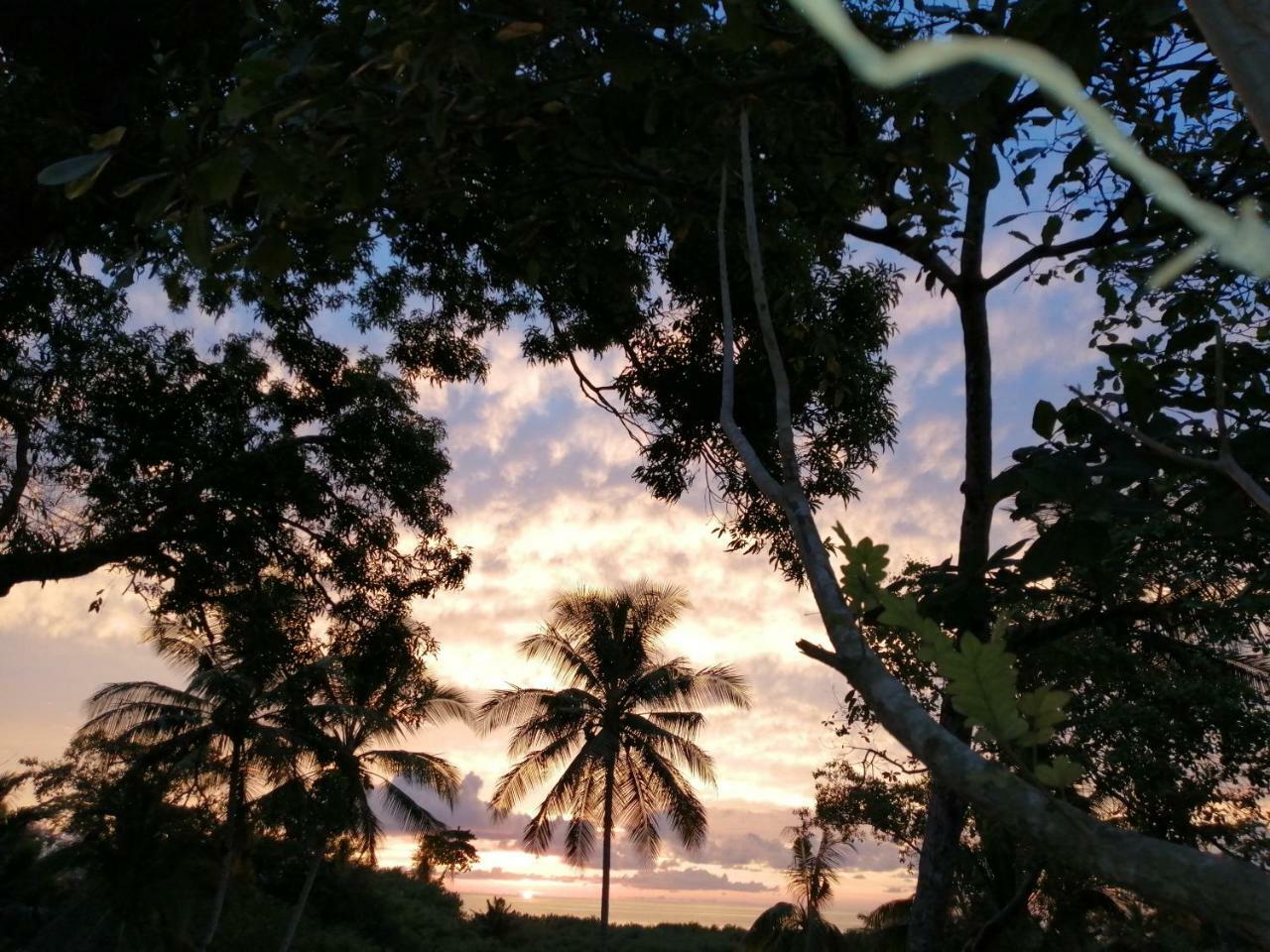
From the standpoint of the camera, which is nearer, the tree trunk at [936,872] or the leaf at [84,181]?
the leaf at [84,181]

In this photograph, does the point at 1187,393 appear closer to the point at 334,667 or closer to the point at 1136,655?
the point at 1136,655

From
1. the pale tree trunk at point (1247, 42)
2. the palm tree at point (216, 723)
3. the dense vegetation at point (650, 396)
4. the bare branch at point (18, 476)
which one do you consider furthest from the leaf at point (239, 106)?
the palm tree at point (216, 723)

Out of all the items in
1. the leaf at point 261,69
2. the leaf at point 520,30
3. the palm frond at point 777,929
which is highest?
the leaf at point 520,30

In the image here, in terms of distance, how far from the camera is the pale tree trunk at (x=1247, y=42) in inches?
43.3

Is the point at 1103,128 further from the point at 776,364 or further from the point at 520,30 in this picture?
the point at 520,30

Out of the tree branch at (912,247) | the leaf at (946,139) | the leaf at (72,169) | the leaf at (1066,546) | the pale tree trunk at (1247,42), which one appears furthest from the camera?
the tree branch at (912,247)

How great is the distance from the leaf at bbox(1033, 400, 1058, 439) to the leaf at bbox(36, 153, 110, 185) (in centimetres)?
238

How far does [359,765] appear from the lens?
27469 mm

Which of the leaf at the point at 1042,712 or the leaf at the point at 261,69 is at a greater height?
the leaf at the point at 261,69

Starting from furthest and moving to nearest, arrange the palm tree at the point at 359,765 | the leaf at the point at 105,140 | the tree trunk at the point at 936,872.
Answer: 1. the palm tree at the point at 359,765
2. the tree trunk at the point at 936,872
3. the leaf at the point at 105,140

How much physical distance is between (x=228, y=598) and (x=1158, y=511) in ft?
39.4

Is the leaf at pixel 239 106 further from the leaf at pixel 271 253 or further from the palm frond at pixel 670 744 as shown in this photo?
the palm frond at pixel 670 744

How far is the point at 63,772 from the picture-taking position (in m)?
28.5

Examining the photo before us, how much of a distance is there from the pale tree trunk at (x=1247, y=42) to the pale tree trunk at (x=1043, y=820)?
68 cm
